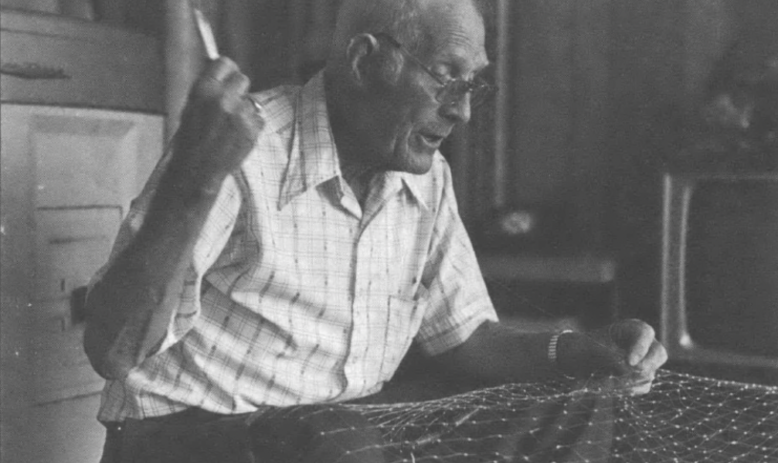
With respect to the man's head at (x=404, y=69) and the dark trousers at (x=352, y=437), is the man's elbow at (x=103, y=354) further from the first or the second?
the man's head at (x=404, y=69)

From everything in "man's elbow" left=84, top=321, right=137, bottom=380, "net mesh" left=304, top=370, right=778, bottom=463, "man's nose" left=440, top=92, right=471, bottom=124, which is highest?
"man's nose" left=440, top=92, right=471, bottom=124

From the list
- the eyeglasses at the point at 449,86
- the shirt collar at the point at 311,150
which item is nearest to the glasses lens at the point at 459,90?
the eyeglasses at the point at 449,86

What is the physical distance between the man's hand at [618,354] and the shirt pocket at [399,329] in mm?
158

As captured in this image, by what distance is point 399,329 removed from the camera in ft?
3.03

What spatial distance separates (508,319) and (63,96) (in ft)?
2.19

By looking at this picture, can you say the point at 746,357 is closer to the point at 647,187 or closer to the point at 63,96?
the point at 647,187

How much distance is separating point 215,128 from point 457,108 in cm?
30

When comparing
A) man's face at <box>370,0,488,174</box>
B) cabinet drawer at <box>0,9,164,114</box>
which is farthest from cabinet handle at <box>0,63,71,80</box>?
man's face at <box>370,0,488,174</box>

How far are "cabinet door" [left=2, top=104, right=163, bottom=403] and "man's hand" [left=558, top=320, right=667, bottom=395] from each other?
22.0 inches

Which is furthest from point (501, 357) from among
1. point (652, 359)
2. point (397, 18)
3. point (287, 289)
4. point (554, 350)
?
point (397, 18)

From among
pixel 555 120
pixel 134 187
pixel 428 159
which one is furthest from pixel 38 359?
pixel 555 120

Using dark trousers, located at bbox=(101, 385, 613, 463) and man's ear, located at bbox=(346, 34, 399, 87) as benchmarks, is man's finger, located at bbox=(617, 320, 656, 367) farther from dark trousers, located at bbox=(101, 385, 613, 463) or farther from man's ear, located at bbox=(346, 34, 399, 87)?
man's ear, located at bbox=(346, 34, 399, 87)

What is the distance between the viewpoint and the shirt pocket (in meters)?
0.91

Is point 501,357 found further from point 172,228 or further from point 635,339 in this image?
point 172,228
